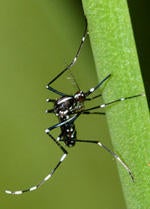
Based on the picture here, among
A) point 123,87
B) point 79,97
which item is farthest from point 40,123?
point 123,87

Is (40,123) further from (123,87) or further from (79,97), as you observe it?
(123,87)

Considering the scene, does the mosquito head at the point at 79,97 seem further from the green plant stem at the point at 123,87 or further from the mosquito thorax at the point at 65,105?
the green plant stem at the point at 123,87

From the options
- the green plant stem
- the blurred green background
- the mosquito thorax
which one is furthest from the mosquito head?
the green plant stem

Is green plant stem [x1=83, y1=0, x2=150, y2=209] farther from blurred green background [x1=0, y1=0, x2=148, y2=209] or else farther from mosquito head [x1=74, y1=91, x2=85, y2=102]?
blurred green background [x1=0, y1=0, x2=148, y2=209]

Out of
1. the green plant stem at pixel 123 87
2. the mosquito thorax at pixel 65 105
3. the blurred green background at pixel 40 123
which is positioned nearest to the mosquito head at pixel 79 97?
the mosquito thorax at pixel 65 105

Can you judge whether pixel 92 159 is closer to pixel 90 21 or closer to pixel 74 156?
pixel 74 156

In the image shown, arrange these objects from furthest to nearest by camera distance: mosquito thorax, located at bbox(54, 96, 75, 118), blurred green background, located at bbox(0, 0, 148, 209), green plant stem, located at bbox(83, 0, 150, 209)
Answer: blurred green background, located at bbox(0, 0, 148, 209), mosquito thorax, located at bbox(54, 96, 75, 118), green plant stem, located at bbox(83, 0, 150, 209)
